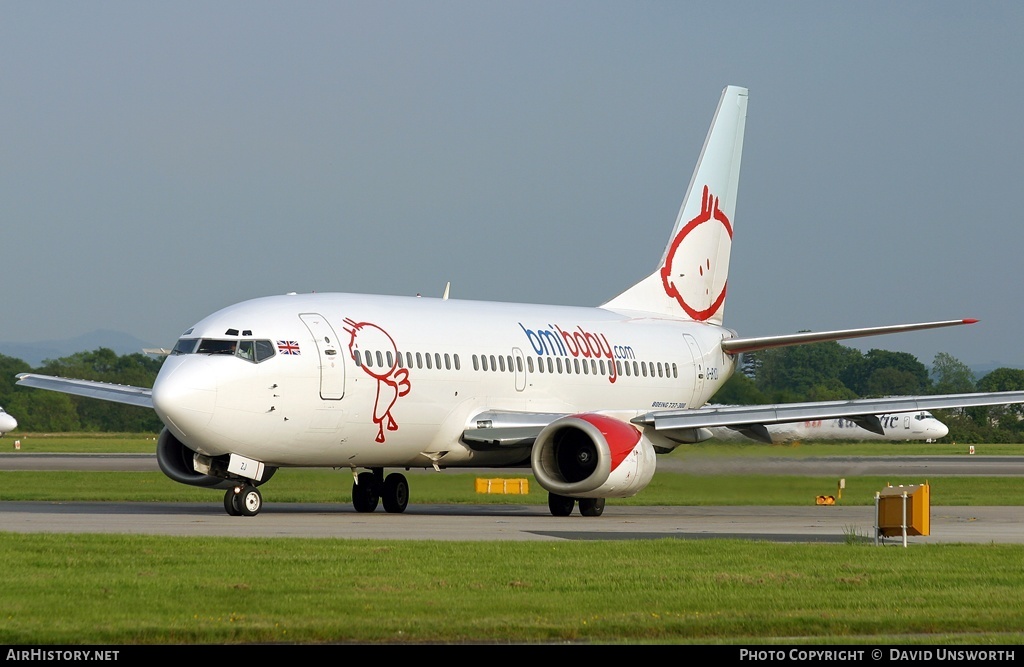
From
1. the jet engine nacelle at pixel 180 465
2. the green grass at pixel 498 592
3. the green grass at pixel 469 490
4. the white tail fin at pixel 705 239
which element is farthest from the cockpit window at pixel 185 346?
the white tail fin at pixel 705 239

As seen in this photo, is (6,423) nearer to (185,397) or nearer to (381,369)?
(381,369)

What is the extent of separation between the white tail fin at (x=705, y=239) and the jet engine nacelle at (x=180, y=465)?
13.2 m

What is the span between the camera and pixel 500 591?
1488cm

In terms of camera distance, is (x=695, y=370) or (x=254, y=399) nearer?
(x=254, y=399)

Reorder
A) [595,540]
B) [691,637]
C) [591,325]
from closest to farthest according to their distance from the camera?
1. [691,637]
2. [595,540]
3. [591,325]

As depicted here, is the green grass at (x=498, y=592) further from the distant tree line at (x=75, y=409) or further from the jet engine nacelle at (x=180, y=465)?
the distant tree line at (x=75, y=409)

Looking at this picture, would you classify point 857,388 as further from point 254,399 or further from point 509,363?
point 254,399

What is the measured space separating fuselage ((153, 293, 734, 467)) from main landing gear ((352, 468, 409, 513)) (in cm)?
142

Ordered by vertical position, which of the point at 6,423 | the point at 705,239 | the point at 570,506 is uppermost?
the point at 705,239

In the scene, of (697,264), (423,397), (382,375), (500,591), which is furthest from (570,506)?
(500,591)

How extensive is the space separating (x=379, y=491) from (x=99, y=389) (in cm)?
612
